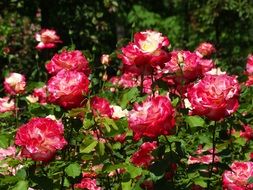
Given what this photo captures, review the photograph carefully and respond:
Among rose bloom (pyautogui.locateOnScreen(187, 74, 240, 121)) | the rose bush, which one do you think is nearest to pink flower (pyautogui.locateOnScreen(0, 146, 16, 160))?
the rose bush

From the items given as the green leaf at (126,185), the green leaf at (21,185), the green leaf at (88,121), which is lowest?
the green leaf at (126,185)

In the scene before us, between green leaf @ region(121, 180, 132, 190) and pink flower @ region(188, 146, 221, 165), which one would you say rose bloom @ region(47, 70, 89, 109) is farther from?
pink flower @ region(188, 146, 221, 165)

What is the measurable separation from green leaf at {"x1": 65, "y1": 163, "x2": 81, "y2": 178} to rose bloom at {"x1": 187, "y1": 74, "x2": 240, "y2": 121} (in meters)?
0.45

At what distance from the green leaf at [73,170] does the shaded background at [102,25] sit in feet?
2.70

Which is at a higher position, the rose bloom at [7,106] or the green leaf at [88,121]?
the green leaf at [88,121]

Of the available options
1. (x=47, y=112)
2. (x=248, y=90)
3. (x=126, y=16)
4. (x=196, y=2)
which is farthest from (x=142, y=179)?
(x=196, y=2)

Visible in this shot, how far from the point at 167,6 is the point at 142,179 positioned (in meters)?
14.9

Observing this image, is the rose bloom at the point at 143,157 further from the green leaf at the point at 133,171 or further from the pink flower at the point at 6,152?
the pink flower at the point at 6,152

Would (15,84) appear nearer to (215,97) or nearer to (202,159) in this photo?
(202,159)

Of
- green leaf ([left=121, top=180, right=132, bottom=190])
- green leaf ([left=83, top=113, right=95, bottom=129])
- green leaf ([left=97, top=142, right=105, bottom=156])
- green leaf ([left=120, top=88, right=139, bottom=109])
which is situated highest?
green leaf ([left=83, top=113, right=95, bottom=129])

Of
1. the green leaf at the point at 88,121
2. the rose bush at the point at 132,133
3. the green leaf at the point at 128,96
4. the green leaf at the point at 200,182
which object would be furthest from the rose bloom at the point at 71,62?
the green leaf at the point at 200,182

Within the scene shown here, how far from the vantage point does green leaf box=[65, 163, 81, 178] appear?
7.30 feet

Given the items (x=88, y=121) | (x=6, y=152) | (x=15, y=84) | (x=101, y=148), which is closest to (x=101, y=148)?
(x=101, y=148)

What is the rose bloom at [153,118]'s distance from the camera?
6.77 ft
